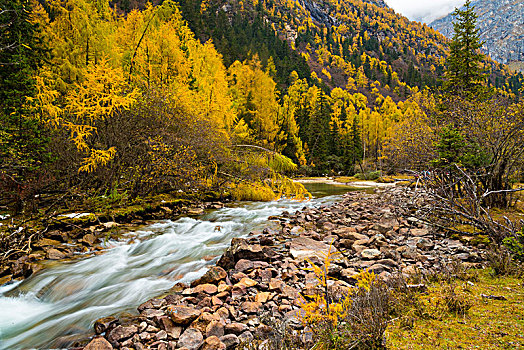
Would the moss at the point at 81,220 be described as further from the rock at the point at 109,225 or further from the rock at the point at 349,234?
the rock at the point at 349,234

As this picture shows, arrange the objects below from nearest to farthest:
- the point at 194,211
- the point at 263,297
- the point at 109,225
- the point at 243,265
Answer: the point at 263,297, the point at 243,265, the point at 109,225, the point at 194,211

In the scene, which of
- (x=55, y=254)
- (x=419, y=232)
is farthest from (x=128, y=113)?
(x=419, y=232)

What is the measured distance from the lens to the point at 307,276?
435cm

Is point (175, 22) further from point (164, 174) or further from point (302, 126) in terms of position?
point (302, 126)

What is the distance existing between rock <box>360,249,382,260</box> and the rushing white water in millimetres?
3361

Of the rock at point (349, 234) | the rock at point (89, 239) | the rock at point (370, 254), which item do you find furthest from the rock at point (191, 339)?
the rock at point (89, 239)

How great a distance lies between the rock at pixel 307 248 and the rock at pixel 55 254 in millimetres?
5368

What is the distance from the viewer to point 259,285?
13.4 feet

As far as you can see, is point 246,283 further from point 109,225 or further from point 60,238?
point 109,225

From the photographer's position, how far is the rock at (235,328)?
9.94ft

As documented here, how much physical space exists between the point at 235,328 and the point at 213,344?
13.8 inches

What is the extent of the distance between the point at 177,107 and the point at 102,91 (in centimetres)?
288

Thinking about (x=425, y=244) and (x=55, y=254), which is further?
(x=55, y=254)

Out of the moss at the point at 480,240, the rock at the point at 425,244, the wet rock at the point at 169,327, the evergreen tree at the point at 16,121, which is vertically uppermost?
the evergreen tree at the point at 16,121
